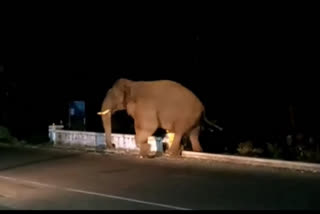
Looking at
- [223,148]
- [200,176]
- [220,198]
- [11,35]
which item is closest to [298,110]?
[223,148]

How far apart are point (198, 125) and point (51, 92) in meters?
16.1

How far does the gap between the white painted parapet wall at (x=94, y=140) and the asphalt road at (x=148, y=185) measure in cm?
107

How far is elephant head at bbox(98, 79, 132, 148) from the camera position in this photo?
1950 centimetres

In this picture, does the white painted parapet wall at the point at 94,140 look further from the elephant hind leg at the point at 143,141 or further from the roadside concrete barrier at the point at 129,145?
the elephant hind leg at the point at 143,141

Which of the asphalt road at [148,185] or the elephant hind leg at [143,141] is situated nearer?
the asphalt road at [148,185]

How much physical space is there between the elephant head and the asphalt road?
1.72m

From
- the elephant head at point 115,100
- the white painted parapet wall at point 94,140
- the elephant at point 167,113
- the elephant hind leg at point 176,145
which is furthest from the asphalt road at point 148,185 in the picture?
the elephant head at point 115,100

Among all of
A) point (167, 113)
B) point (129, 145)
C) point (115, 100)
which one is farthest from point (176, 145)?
point (115, 100)

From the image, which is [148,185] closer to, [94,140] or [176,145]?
A: [176,145]

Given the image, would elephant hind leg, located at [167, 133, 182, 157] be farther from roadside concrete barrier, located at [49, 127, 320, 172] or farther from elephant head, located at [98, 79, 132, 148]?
elephant head, located at [98, 79, 132, 148]

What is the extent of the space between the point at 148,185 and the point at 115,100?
6.41 metres

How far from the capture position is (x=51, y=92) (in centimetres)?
3325

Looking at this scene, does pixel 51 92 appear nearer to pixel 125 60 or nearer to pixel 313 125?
pixel 125 60

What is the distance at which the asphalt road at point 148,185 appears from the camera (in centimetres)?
1159
